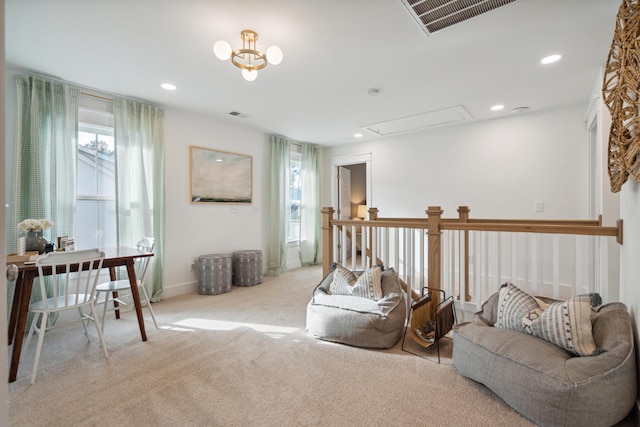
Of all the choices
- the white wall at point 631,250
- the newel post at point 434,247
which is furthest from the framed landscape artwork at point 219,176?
the white wall at point 631,250

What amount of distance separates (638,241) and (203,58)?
3.24 m

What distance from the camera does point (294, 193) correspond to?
573 cm

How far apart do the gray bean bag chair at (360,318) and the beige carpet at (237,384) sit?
8cm

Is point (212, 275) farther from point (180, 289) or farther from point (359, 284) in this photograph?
point (359, 284)

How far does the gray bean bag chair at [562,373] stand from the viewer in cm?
139

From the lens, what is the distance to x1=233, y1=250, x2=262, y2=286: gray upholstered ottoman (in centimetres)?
434

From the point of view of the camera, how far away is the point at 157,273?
3631 mm

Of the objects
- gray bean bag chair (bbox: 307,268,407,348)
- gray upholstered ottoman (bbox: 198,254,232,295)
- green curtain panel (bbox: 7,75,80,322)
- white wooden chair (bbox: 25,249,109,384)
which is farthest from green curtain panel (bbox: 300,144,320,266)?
white wooden chair (bbox: 25,249,109,384)

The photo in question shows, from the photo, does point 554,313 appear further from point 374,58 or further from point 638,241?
point 374,58

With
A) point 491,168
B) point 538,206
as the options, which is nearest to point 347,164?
point 491,168

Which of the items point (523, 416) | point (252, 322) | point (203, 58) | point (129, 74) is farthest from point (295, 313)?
point (129, 74)

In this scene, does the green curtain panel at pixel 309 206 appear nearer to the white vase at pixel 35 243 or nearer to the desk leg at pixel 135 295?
the desk leg at pixel 135 295

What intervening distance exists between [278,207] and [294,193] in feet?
2.09

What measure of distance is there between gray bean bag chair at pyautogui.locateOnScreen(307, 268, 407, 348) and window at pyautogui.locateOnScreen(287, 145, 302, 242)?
3.16 meters
